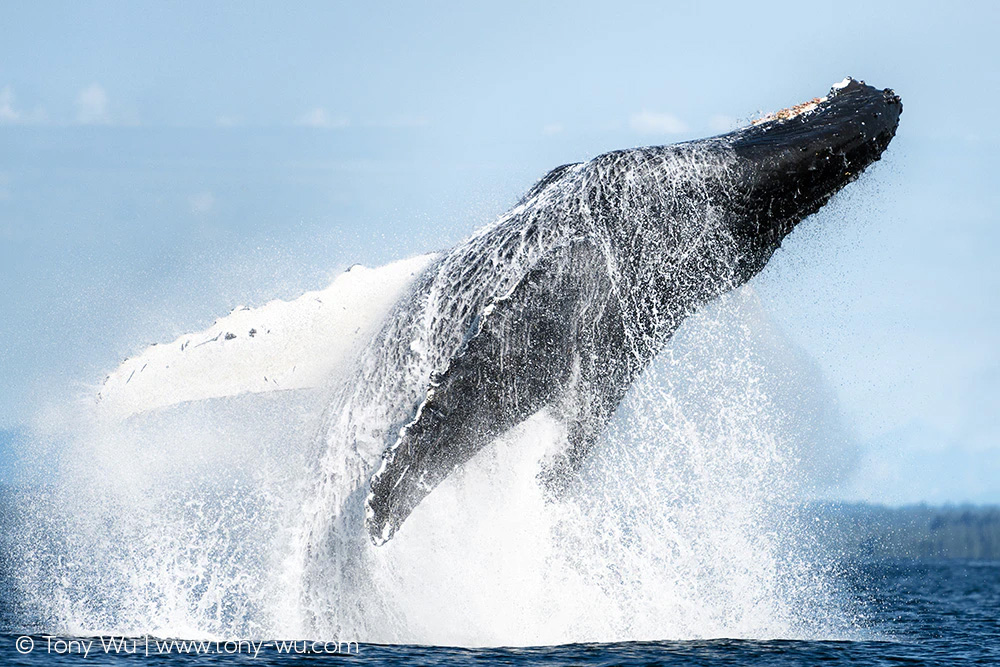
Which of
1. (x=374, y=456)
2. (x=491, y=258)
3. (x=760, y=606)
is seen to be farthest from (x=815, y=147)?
(x=760, y=606)

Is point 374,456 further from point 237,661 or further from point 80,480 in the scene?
point 80,480

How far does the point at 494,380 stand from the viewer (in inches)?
416

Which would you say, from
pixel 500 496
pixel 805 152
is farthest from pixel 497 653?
pixel 805 152

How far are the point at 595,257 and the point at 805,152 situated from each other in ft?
7.05

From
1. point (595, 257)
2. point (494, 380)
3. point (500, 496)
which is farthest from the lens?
point (500, 496)

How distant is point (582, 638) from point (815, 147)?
528 centimetres

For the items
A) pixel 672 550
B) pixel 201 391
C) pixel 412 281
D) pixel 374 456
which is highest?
pixel 412 281

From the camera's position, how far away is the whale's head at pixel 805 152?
10.8 m

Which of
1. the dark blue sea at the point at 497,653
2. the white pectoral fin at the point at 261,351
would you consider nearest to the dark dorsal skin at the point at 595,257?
the white pectoral fin at the point at 261,351

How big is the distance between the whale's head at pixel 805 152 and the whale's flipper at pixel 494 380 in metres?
1.65

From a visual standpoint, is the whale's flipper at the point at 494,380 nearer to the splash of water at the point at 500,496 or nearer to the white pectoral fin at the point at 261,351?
the splash of water at the point at 500,496

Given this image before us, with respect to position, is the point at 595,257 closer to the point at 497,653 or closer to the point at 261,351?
the point at 497,653

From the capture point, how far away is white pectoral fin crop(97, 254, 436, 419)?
1245cm

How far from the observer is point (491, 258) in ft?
35.5
